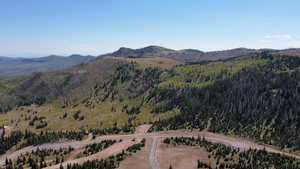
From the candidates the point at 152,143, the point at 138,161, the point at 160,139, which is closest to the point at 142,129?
the point at 160,139

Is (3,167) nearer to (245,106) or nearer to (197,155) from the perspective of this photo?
(197,155)

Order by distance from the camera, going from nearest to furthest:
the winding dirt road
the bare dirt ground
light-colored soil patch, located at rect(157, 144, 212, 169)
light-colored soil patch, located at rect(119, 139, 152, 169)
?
1. light-colored soil patch, located at rect(119, 139, 152, 169)
2. light-colored soil patch, located at rect(157, 144, 212, 169)
3. the bare dirt ground
4. the winding dirt road

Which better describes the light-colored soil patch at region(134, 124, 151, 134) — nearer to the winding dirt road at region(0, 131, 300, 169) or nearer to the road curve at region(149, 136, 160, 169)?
the winding dirt road at region(0, 131, 300, 169)

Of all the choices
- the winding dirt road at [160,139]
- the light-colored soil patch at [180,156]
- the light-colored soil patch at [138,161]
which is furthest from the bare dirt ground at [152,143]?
the light-colored soil patch at [180,156]

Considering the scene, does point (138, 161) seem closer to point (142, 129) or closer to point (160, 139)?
point (160, 139)

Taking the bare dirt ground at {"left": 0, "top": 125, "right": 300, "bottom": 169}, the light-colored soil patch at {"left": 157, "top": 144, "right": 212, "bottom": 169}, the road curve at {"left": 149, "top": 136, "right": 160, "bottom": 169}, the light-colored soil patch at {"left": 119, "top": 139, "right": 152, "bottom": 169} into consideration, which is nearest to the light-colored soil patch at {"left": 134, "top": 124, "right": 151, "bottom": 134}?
the bare dirt ground at {"left": 0, "top": 125, "right": 300, "bottom": 169}

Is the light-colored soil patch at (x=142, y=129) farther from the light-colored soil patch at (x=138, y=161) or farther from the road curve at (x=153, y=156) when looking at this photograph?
the light-colored soil patch at (x=138, y=161)
